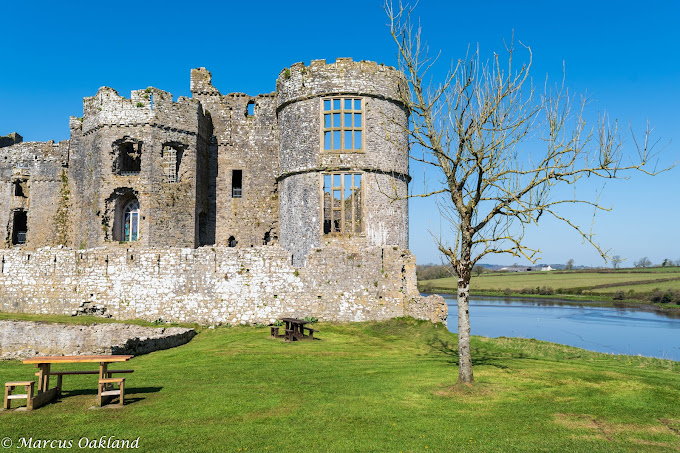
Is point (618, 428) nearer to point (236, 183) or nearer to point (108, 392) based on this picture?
point (108, 392)

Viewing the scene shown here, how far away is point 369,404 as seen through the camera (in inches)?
412

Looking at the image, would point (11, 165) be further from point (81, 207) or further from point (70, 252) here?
point (70, 252)

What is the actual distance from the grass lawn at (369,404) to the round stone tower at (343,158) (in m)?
9.87

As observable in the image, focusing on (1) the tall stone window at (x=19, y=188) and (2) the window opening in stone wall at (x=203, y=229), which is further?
(1) the tall stone window at (x=19, y=188)

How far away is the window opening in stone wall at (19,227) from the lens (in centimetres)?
3350

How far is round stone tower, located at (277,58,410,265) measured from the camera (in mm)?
25766

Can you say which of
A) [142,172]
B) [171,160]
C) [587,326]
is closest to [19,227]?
[142,172]

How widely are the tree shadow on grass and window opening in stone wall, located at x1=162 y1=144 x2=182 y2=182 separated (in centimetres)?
1737

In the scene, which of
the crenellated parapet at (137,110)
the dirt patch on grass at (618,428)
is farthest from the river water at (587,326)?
the crenellated parapet at (137,110)

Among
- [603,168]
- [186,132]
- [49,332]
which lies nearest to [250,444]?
[603,168]

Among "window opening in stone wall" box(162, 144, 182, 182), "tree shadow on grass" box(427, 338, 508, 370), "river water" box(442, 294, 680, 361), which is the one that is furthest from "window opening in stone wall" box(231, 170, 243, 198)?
"river water" box(442, 294, 680, 361)

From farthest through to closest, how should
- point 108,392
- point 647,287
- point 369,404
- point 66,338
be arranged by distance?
point 647,287, point 66,338, point 369,404, point 108,392

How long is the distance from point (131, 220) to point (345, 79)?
14608 mm

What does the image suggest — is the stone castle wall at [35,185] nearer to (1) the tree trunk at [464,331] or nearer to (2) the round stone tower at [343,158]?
(2) the round stone tower at [343,158]
